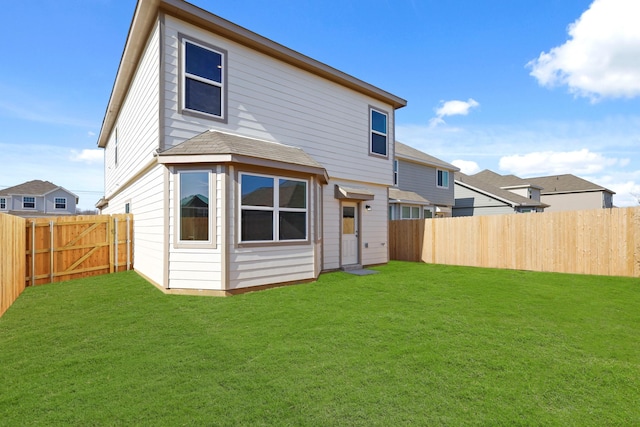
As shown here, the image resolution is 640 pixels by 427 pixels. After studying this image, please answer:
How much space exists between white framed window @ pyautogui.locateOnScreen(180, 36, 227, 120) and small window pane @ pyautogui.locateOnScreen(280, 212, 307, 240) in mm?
2923

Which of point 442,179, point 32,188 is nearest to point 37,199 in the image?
point 32,188

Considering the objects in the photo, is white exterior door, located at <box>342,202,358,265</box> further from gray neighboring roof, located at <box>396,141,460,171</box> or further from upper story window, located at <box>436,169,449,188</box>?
upper story window, located at <box>436,169,449,188</box>

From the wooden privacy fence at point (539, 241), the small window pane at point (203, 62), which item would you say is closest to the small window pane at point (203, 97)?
the small window pane at point (203, 62)

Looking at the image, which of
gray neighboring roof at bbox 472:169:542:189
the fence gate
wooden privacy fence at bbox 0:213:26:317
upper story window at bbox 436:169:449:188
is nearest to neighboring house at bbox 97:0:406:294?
the fence gate

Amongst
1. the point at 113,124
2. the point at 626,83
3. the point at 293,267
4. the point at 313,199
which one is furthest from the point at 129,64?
the point at 626,83

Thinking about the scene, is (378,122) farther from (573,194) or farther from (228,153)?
(573,194)

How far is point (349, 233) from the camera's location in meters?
9.93

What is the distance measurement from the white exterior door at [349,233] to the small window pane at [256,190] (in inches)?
139

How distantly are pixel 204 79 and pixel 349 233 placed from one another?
6269 mm

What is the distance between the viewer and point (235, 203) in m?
6.23

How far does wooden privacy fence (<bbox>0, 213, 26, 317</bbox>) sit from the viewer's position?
15.9 ft

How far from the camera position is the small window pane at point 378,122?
10.6 meters

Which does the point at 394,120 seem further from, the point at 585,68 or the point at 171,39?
the point at 585,68

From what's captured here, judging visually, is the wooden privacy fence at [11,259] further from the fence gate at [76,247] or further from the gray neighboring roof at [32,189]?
the gray neighboring roof at [32,189]
